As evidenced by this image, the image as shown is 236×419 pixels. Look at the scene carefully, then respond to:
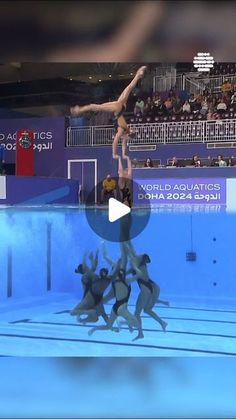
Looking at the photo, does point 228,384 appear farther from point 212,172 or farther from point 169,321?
point 212,172

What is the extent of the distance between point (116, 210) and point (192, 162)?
380cm

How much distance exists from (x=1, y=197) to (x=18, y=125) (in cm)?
361

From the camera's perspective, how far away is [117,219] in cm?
889

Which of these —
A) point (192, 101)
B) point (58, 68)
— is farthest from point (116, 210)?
point (58, 68)

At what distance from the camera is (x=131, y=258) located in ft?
21.6

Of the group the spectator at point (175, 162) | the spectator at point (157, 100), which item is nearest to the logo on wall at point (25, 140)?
the spectator at point (175, 162)

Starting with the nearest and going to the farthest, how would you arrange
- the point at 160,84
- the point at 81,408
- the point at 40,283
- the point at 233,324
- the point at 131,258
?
the point at 81,408 < the point at 131,258 < the point at 233,324 < the point at 40,283 < the point at 160,84

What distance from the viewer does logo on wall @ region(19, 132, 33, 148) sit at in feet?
39.3

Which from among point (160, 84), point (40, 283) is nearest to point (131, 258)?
point (40, 283)

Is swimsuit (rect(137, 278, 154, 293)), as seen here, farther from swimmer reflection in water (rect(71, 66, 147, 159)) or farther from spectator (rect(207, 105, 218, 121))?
spectator (rect(207, 105, 218, 121))

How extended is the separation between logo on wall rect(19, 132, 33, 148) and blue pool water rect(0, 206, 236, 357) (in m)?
2.30

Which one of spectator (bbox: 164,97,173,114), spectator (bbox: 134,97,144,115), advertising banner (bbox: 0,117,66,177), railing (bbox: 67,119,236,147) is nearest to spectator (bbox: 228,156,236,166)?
railing (bbox: 67,119,236,147)

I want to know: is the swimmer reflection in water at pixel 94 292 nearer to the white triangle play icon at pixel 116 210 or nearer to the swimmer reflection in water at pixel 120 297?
the swimmer reflection in water at pixel 120 297

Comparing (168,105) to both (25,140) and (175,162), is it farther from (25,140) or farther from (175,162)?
(25,140)
